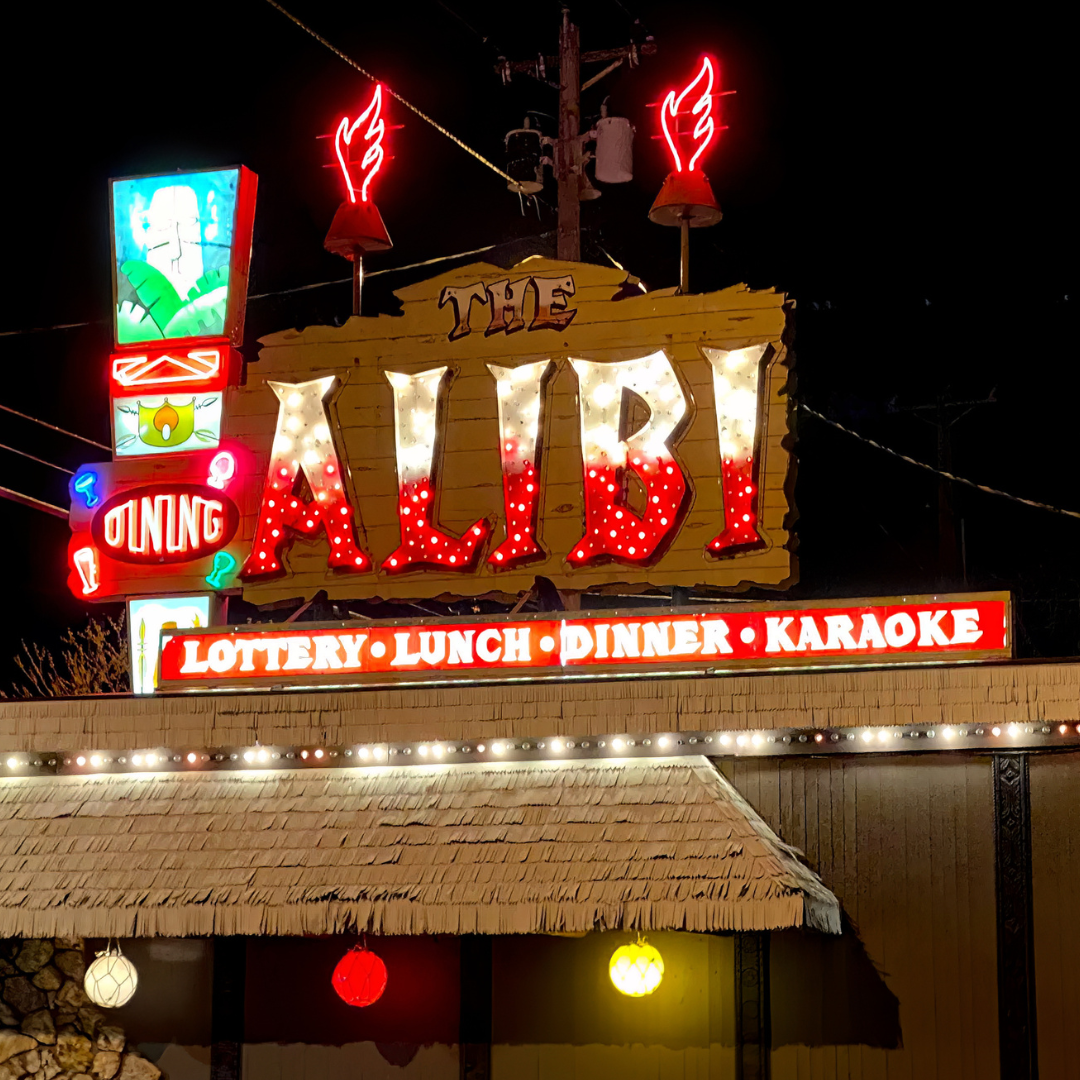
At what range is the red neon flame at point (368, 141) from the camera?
15859mm

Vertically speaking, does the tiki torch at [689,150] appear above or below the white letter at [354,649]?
→ above

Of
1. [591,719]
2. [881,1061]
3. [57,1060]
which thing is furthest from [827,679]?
[57,1060]

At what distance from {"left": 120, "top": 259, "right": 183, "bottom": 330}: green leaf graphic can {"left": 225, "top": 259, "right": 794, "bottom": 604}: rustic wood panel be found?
145 cm

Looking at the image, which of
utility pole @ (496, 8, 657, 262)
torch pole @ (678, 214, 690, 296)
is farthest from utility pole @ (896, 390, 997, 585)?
torch pole @ (678, 214, 690, 296)

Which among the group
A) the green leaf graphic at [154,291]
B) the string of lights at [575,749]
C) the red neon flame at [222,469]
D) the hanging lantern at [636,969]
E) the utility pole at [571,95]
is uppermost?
the utility pole at [571,95]

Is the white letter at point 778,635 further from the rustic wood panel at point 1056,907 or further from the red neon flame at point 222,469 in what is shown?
the red neon flame at point 222,469

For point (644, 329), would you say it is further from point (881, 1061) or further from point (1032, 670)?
point (881, 1061)

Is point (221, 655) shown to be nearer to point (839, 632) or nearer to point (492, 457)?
point (492, 457)

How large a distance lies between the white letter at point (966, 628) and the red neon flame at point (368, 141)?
718 centimetres

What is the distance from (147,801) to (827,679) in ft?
16.2

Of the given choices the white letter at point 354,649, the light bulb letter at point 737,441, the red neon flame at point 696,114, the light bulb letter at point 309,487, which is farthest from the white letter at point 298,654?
the red neon flame at point 696,114

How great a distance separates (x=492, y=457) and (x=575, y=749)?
3095 mm

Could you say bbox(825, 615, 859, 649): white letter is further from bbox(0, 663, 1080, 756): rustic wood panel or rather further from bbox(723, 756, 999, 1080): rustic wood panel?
bbox(723, 756, 999, 1080): rustic wood panel

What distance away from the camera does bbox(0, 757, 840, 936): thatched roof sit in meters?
10.8
